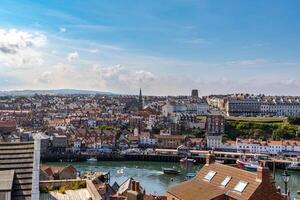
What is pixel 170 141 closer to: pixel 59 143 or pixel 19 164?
pixel 59 143

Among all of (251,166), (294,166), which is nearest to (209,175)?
(251,166)

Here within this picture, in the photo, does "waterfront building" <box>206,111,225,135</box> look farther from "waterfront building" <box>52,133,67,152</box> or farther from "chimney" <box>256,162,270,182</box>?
"chimney" <box>256,162,270,182</box>

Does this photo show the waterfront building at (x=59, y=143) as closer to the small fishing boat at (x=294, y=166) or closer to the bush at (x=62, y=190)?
the small fishing boat at (x=294, y=166)

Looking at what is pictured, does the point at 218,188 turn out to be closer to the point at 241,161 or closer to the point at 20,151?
the point at 20,151

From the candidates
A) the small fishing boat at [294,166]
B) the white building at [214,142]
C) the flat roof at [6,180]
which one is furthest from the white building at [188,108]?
the flat roof at [6,180]

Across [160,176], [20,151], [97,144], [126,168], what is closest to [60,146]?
[97,144]
